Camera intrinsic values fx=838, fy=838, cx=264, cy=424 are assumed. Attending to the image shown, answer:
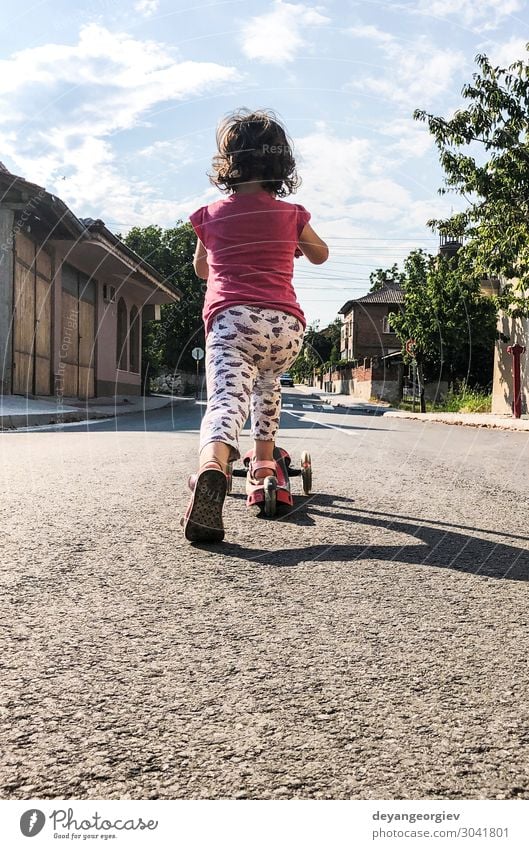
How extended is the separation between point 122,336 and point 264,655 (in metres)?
25.7

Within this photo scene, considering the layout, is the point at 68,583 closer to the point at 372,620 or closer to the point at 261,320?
the point at 372,620

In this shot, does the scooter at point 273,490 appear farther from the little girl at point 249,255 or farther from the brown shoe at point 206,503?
the brown shoe at point 206,503

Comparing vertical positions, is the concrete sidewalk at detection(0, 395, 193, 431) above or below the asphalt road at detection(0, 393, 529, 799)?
above

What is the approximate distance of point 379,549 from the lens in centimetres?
295

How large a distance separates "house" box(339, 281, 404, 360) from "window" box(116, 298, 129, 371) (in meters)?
29.1

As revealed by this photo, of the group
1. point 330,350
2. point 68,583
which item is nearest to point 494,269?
point 68,583

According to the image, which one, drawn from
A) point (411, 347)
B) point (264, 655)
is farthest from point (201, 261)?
point (411, 347)

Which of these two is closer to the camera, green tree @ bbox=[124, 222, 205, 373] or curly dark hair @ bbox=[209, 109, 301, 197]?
curly dark hair @ bbox=[209, 109, 301, 197]

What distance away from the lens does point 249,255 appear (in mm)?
3447

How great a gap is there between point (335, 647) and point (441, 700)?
0.35 metres

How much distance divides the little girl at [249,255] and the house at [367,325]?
51259 mm

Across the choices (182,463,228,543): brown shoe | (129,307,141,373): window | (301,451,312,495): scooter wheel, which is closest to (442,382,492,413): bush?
(129,307,141,373): window

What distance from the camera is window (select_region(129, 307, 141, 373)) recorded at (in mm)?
29078

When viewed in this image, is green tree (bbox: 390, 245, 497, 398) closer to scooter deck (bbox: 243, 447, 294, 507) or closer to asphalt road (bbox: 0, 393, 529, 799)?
scooter deck (bbox: 243, 447, 294, 507)
